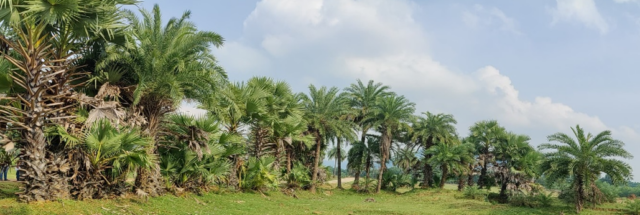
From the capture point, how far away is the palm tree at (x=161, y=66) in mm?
14539

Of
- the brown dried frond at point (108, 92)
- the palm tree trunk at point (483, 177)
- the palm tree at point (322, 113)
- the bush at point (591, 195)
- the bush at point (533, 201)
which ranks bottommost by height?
the bush at point (533, 201)

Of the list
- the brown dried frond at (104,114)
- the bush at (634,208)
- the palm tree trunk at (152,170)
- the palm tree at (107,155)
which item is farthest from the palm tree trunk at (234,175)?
the bush at (634,208)

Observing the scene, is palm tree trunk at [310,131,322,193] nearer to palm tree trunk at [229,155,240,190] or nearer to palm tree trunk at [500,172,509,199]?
palm tree trunk at [229,155,240,190]

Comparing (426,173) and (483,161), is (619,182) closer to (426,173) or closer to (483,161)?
(483,161)

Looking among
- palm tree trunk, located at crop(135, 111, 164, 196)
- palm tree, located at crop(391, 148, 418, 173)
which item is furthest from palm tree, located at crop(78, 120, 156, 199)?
palm tree, located at crop(391, 148, 418, 173)

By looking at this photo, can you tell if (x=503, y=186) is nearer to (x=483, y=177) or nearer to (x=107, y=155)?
(x=483, y=177)

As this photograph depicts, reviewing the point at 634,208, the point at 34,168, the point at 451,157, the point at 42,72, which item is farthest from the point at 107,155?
the point at 451,157

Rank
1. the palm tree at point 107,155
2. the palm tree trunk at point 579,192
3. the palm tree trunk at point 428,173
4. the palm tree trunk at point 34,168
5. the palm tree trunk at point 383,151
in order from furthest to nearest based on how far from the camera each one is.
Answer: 1. the palm tree trunk at point 428,173
2. the palm tree trunk at point 383,151
3. the palm tree trunk at point 579,192
4. the palm tree at point 107,155
5. the palm tree trunk at point 34,168

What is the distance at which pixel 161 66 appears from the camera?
1469 cm

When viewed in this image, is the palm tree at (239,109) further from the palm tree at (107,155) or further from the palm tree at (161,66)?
the palm tree at (107,155)

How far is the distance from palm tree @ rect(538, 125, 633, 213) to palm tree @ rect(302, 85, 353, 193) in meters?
16.1

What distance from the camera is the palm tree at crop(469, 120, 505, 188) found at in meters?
37.0

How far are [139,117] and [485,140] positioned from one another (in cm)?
3136

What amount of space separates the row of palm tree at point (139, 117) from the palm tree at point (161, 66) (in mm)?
40
